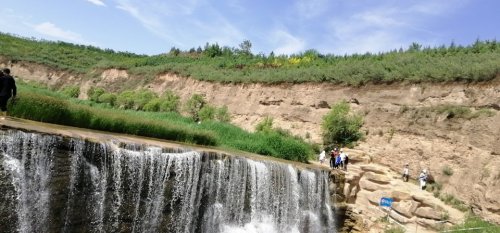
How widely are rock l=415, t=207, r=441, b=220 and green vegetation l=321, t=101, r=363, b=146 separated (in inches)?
231

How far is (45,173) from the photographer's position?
9.17 metres

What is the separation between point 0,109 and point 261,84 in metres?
20.2

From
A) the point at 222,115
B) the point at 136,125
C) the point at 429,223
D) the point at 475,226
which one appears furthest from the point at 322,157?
the point at 222,115

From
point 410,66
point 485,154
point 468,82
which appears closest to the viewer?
point 485,154

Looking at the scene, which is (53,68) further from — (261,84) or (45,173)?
(45,173)

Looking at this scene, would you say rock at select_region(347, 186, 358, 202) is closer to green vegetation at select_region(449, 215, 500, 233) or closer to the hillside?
the hillside

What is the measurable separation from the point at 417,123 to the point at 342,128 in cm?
324

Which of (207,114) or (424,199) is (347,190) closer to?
(424,199)

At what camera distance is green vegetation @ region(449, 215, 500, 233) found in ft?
46.8

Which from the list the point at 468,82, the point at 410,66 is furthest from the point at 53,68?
the point at 468,82

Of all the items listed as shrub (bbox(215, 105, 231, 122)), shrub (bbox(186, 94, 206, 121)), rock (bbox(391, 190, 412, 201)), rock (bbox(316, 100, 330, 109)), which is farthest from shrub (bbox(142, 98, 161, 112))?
rock (bbox(391, 190, 412, 201))

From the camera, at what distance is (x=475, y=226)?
1464 cm

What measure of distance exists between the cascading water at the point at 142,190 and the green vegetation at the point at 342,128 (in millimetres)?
5725

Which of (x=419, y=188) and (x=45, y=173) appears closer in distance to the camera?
(x=45, y=173)
